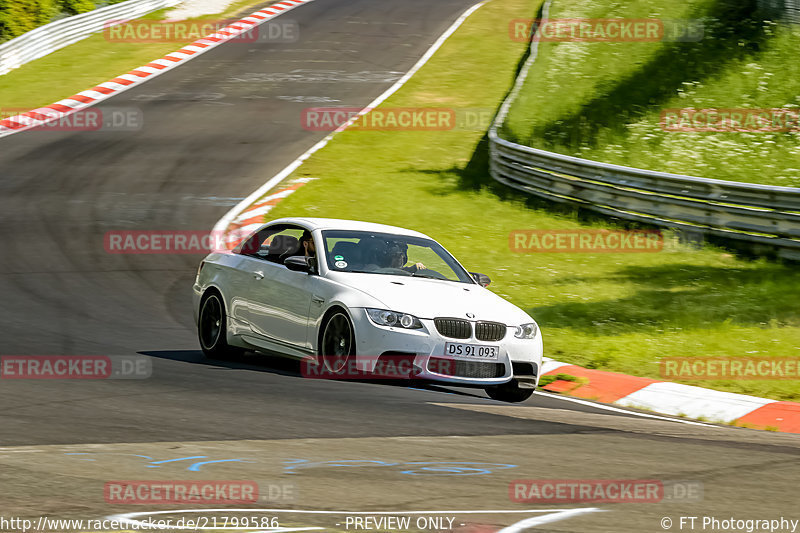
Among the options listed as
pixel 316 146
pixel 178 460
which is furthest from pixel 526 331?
pixel 316 146

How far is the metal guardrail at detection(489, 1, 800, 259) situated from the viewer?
16656 mm

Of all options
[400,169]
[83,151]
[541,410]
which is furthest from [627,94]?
[541,410]

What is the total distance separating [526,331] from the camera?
32.6ft

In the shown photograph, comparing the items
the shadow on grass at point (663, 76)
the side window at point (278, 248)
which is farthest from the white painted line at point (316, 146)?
the side window at point (278, 248)

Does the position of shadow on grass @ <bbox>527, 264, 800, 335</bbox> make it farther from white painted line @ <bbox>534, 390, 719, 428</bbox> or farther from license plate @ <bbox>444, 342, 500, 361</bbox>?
license plate @ <bbox>444, 342, 500, 361</bbox>

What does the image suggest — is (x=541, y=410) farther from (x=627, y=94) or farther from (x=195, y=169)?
(x=627, y=94)

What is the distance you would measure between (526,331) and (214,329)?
3.29m

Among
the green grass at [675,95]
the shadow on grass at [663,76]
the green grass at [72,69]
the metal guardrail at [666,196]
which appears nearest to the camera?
the metal guardrail at [666,196]

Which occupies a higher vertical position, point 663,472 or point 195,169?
point 663,472

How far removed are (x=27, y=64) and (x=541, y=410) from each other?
27.8 metres

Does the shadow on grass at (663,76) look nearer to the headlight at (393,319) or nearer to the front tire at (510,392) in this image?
the front tire at (510,392)

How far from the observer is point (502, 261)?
16.9 m

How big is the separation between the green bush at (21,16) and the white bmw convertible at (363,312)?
2603 cm

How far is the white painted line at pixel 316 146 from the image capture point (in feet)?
61.8
